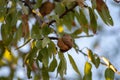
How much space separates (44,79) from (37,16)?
0.80 ft

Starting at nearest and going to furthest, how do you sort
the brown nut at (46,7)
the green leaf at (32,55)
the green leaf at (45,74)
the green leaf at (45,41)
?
the green leaf at (45,41) < the green leaf at (32,55) < the green leaf at (45,74) < the brown nut at (46,7)

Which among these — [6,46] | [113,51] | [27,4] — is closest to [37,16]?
[27,4]

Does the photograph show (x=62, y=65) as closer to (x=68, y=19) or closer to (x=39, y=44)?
(x=39, y=44)

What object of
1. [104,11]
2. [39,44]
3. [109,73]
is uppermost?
[104,11]

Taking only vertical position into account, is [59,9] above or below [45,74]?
above

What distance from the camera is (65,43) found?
1.57 m

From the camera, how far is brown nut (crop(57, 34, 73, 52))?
158 cm

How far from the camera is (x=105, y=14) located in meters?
1.65

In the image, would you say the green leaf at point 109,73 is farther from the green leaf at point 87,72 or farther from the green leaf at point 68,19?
the green leaf at point 68,19

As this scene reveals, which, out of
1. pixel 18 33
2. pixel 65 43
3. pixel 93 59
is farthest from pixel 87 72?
pixel 18 33

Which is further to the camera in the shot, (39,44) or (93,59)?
(93,59)

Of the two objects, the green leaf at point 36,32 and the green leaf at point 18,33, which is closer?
the green leaf at point 36,32

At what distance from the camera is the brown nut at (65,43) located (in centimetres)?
158

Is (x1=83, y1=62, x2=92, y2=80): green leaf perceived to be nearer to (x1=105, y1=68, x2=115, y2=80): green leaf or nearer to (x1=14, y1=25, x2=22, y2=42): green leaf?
(x1=105, y1=68, x2=115, y2=80): green leaf
